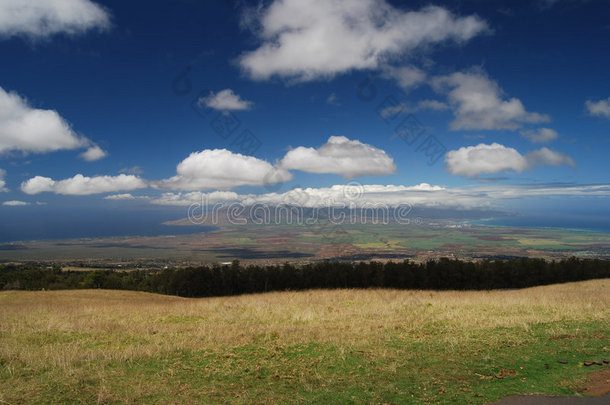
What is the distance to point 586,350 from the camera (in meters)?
9.34

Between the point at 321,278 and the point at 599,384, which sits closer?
the point at 599,384

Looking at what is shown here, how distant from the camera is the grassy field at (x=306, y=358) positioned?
21.9ft

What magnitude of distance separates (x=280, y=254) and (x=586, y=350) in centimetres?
7240

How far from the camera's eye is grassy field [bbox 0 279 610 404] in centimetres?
669

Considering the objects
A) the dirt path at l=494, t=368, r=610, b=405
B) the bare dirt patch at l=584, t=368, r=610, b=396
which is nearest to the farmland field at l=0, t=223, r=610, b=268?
the bare dirt patch at l=584, t=368, r=610, b=396

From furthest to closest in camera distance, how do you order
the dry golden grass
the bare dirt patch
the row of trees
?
the row of trees < the dry golden grass < the bare dirt patch

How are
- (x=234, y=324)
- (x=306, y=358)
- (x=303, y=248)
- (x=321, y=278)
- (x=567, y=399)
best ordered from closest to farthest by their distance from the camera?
(x=567, y=399)
(x=306, y=358)
(x=234, y=324)
(x=321, y=278)
(x=303, y=248)

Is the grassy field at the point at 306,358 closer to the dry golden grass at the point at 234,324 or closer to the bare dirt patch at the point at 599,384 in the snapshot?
the dry golden grass at the point at 234,324

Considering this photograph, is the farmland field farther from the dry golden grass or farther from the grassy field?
the grassy field

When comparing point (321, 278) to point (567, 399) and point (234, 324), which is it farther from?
point (567, 399)

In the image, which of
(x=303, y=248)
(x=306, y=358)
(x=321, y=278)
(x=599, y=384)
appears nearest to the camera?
(x=599, y=384)

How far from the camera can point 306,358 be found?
897 cm

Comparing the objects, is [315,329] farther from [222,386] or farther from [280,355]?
[222,386]

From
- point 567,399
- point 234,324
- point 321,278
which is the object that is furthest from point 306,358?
point 321,278
